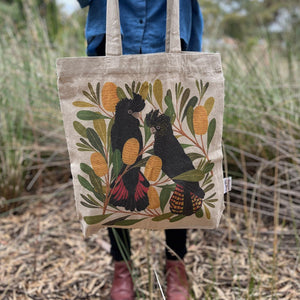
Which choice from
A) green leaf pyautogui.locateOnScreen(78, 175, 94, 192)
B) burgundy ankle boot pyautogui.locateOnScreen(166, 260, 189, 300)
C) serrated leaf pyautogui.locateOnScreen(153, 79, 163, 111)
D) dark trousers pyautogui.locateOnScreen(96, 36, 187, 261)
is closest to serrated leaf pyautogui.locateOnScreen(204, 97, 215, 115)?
serrated leaf pyautogui.locateOnScreen(153, 79, 163, 111)

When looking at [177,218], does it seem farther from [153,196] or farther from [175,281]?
[175,281]

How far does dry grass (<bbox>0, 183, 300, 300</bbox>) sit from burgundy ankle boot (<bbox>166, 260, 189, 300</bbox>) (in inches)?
2.0

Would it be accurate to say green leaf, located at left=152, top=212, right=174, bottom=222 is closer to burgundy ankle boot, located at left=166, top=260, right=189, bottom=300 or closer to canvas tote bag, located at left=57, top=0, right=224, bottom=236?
canvas tote bag, located at left=57, top=0, right=224, bottom=236

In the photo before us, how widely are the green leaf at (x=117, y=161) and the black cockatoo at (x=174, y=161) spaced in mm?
86

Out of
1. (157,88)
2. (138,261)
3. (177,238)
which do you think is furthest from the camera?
(138,261)

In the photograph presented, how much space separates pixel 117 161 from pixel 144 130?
0.10 metres

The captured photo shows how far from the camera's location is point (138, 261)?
54.1 inches

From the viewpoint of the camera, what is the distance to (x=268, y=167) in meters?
1.59

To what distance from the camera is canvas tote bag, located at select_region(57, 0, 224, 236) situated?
787 millimetres

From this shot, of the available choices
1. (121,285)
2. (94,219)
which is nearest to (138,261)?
(121,285)

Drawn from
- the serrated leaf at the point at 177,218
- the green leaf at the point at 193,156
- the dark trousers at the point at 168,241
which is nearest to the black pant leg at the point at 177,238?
the dark trousers at the point at 168,241

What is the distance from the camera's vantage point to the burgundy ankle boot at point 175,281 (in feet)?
3.71

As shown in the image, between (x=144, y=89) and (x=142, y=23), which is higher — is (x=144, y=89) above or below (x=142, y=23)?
below

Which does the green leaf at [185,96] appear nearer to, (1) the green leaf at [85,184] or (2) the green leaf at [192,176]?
(2) the green leaf at [192,176]
